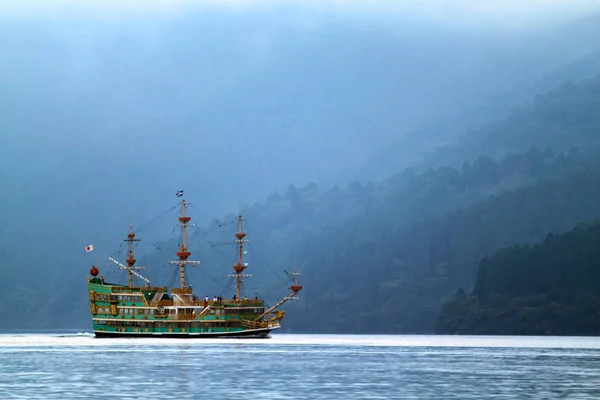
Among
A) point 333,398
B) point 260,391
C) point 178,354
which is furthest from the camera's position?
point 178,354

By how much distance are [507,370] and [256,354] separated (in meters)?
47.2

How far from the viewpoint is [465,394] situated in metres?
90.4

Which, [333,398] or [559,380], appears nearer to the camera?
[333,398]

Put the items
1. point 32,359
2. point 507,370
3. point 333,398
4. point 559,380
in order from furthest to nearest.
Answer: point 32,359 < point 507,370 < point 559,380 < point 333,398

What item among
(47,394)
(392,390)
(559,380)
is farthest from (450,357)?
(47,394)

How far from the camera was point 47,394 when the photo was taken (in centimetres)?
8856

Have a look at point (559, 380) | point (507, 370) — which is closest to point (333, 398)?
point (559, 380)

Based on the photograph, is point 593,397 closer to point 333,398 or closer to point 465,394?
point 465,394

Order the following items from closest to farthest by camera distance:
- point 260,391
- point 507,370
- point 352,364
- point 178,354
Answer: point 260,391, point 507,370, point 352,364, point 178,354

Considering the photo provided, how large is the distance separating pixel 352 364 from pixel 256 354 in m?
27.9

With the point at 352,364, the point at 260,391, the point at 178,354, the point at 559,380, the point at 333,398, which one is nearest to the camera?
the point at 333,398

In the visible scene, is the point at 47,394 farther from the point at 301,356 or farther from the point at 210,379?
the point at 301,356

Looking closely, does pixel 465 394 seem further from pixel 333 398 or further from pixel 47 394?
pixel 47 394

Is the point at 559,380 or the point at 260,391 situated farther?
the point at 559,380
